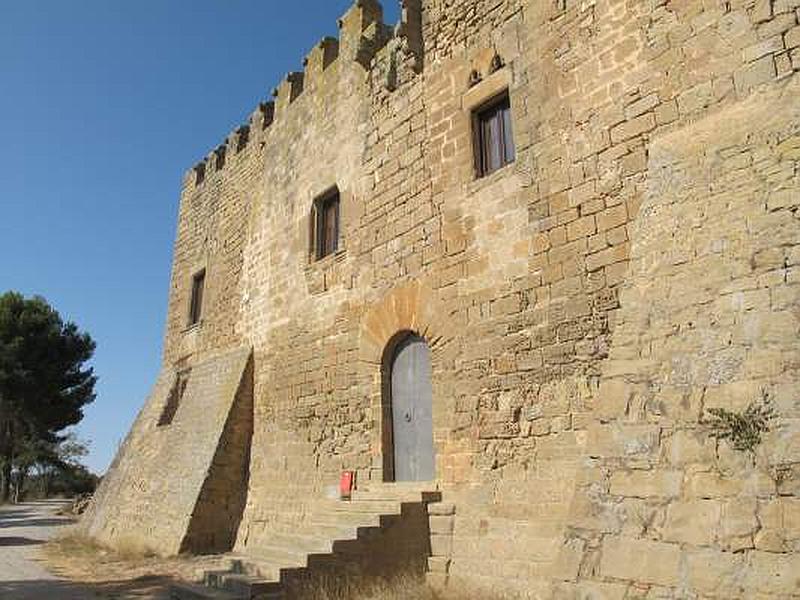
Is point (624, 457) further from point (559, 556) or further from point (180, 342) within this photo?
point (180, 342)

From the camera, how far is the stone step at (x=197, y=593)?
543 cm

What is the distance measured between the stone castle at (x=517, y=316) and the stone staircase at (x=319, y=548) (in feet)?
0.11

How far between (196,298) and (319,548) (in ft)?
28.0

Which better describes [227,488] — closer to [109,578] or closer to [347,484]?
[109,578]

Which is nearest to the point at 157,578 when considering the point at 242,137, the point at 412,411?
the point at 412,411

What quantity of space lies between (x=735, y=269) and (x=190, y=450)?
9027 mm

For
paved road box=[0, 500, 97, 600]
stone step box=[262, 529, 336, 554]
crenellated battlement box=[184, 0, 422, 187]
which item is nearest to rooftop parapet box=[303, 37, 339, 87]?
crenellated battlement box=[184, 0, 422, 187]

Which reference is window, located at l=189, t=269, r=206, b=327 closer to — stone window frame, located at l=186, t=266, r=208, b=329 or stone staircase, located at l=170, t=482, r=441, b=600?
stone window frame, located at l=186, t=266, r=208, b=329

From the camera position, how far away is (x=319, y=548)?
19.1ft

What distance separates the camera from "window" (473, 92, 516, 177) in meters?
6.58

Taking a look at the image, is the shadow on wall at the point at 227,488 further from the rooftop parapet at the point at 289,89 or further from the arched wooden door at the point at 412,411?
the rooftop parapet at the point at 289,89

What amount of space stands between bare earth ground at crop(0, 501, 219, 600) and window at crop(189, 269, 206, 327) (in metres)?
4.64

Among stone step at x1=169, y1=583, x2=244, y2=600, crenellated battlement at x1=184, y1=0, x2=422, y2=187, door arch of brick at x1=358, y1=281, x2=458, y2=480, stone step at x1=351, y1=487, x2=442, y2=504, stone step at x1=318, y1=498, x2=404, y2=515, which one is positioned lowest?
stone step at x1=169, y1=583, x2=244, y2=600

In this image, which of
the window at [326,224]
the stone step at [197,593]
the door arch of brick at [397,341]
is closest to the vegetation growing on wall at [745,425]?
the door arch of brick at [397,341]
